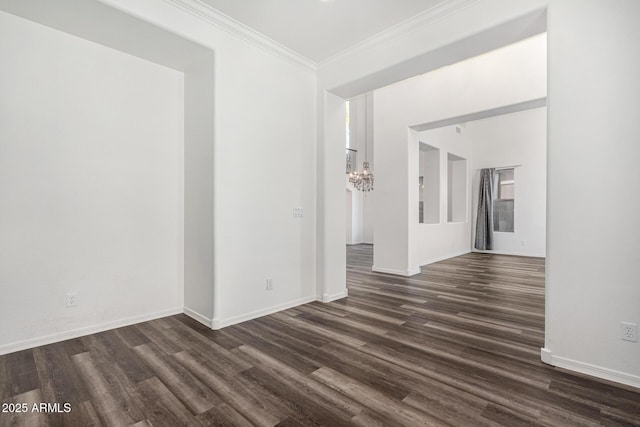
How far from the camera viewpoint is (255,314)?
3.47 m

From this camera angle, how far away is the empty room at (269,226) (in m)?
2.06

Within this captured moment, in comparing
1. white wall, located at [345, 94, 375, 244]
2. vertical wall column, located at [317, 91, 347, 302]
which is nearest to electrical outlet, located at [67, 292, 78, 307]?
vertical wall column, located at [317, 91, 347, 302]

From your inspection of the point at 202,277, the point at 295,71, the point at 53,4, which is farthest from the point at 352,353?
the point at 53,4

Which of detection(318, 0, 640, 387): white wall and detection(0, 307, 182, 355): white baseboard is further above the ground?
detection(318, 0, 640, 387): white wall

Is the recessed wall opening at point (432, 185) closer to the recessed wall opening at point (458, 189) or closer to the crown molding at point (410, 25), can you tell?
the recessed wall opening at point (458, 189)

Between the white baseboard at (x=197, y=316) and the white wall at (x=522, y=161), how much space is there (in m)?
7.90

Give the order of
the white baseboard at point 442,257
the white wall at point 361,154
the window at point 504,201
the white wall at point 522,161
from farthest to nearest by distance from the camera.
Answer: the white wall at point 361,154
the window at point 504,201
the white wall at point 522,161
the white baseboard at point 442,257

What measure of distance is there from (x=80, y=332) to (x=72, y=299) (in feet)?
1.02

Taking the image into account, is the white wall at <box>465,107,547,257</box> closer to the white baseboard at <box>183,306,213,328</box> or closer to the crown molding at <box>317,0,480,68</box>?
the crown molding at <box>317,0,480,68</box>

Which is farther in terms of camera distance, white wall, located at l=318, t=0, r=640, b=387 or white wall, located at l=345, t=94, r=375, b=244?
white wall, located at l=345, t=94, r=375, b=244

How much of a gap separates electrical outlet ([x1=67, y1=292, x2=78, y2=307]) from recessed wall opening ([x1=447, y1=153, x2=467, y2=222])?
8.26 metres

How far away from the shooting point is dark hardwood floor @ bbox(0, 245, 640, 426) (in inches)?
70.7

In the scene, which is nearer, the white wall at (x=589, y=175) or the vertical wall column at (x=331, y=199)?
the white wall at (x=589, y=175)

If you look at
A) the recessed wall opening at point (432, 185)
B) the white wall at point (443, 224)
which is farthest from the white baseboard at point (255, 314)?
the recessed wall opening at point (432, 185)
